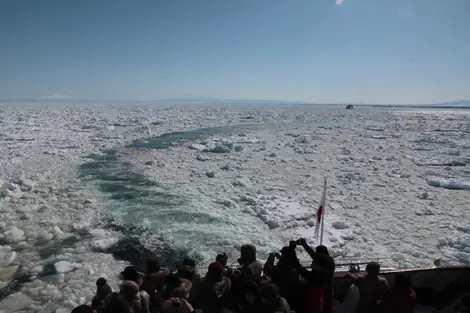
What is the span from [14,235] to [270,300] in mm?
6398

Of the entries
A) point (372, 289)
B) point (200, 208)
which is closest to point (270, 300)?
point (372, 289)

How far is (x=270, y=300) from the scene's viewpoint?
2.58 metres

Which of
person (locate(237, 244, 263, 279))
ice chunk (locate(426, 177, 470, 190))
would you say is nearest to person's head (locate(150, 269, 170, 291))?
person (locate(237, 244, 263, 279))

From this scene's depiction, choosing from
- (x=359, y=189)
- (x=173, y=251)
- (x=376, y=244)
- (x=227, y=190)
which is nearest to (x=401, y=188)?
(x=359, y=189)

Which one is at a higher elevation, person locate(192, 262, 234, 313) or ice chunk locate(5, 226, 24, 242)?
person locate(192, 262, 234, 313)

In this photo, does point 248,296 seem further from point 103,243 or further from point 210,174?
point 210,174

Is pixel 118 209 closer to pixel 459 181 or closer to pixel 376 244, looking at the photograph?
pixel 376 244

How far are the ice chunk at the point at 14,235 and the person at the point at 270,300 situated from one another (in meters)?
6.22

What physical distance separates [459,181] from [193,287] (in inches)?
470

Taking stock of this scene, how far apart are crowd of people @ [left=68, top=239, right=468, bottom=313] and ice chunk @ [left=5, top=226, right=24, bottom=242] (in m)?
4.77

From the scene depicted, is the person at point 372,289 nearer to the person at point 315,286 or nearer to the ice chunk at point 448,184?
the person at point 315,286

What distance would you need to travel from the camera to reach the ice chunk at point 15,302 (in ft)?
15.1

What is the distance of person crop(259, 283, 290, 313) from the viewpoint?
2574 mm

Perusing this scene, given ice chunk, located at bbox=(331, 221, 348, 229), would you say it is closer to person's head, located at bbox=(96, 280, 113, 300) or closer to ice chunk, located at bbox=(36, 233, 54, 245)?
person's head, located at bbox=(96, 280, 113, 300)
